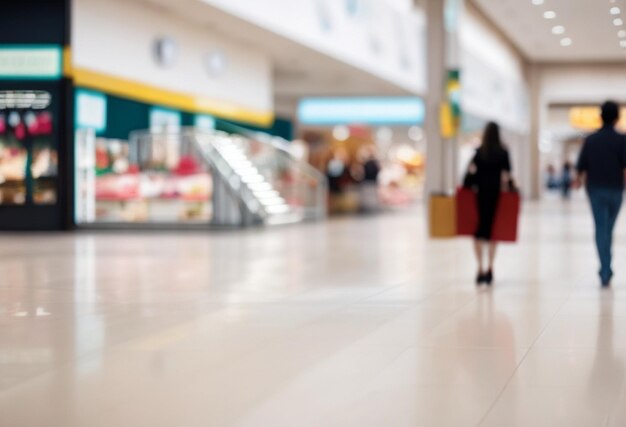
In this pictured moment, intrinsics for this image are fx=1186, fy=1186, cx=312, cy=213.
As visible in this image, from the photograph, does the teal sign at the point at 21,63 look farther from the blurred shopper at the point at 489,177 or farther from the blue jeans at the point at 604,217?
the blue jeans at the point at 604,217

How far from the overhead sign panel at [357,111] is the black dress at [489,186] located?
1221 inches

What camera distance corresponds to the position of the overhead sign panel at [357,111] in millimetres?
42094

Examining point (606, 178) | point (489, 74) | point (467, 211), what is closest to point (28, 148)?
point (467, 211)

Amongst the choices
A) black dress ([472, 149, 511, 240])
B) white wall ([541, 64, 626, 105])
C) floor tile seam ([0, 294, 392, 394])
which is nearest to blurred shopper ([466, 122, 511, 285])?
black dress ([472, 149, 511, 240])

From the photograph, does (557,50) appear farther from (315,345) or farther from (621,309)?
(315,345)

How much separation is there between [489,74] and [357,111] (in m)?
5.27

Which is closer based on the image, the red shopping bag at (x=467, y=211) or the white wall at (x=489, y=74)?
the red shopping bag at (x=467, y=211)

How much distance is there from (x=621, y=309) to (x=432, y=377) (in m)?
3.53

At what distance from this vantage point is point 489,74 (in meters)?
39.9

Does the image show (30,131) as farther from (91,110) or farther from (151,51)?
(151,51)

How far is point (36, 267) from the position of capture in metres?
12.9

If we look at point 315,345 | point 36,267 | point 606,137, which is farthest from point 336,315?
point 36,267

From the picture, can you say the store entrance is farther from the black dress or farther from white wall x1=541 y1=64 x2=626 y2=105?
the black dress

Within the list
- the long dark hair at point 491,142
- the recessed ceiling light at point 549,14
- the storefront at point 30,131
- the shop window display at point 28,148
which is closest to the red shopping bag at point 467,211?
the long dark hair at point 491,142
